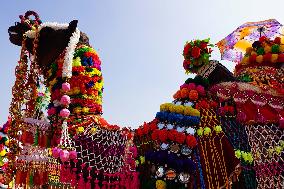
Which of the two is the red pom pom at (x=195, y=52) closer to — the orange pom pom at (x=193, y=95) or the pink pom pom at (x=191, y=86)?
the pink pom pom at (x=191, y=86)

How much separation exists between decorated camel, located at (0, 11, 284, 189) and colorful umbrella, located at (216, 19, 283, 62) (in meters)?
2.81

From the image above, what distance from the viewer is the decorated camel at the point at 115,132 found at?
4266 mm

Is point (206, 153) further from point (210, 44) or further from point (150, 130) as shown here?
point (210, 44)

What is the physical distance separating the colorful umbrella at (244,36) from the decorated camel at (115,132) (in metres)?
2.81

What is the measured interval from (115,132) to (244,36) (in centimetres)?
406

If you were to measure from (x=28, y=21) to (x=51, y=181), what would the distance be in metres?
1.82

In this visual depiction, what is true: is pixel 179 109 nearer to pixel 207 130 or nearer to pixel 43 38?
pixel 207 130

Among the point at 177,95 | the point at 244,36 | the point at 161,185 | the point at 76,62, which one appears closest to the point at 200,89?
the point at 177,95

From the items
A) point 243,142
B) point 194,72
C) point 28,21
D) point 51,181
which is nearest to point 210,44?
point 194,72

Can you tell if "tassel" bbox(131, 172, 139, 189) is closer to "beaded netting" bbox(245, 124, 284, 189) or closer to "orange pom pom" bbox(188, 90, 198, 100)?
"orange pom pom" bbox(188, 90, 198, 100)

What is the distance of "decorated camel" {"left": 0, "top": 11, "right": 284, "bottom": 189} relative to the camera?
14.0 ft

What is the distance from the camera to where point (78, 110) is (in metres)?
4.67

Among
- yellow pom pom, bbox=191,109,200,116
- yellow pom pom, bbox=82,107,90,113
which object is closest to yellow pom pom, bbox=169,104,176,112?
yellow pom pom, bbox=191,109,200,116

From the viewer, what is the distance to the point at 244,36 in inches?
308
